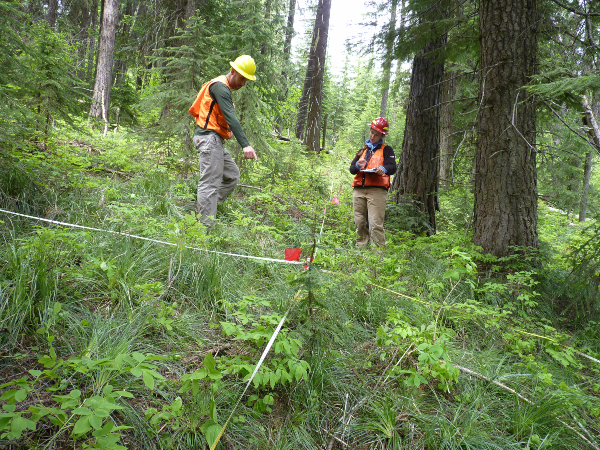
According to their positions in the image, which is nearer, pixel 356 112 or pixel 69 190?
pixel 69 190

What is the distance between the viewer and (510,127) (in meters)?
4.55

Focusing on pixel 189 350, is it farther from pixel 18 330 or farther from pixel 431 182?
pixel 431 182

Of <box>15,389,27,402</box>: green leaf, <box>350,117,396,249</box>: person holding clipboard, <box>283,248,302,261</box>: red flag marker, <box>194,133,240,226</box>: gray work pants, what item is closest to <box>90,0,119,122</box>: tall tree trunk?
<box>194,133,240,226</box>: gray work pants

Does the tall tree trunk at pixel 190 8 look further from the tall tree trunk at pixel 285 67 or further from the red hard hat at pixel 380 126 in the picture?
the red hard hat at pixel 380 126

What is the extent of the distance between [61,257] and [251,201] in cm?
396

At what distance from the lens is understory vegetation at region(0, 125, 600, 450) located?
66.7 inches

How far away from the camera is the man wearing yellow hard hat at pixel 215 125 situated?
14.6 ft

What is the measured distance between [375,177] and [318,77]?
27.3 ft

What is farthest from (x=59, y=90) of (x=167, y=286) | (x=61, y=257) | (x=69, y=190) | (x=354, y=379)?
(x=354, y=379)

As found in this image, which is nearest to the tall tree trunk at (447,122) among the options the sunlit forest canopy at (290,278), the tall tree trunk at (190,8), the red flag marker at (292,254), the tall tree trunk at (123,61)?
the sunlit forest canopy at (290,278)

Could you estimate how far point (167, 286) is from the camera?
2.86 metres

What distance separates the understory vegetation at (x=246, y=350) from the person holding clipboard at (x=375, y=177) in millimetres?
1469

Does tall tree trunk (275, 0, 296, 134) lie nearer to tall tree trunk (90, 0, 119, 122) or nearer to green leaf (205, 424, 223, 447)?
tall tree trunk (90, 0, 119, 122)

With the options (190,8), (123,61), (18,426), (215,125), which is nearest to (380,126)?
(215,125)
